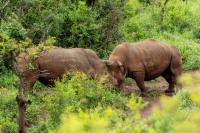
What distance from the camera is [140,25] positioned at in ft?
64.2

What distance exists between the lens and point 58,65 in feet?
43.1

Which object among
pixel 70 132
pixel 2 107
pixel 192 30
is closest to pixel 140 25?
pixel 192 30

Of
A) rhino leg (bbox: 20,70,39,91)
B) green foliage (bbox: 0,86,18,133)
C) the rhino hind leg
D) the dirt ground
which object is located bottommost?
the dirt ground

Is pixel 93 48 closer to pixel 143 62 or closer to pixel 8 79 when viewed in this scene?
pixel 143 62

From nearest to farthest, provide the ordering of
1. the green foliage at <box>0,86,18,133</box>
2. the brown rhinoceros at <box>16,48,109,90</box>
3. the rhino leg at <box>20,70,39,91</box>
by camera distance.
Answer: the green foliage at <box>0,86,18,133</box> → the rhino leg at <box>20,70,39,91</box> → the brown rhinoceros at <box>16,48,109,90</box>

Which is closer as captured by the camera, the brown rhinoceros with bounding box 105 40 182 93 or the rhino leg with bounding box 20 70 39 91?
the rhino leg with bounding box 20 70 39 91

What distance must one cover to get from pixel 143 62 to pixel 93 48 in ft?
8.80

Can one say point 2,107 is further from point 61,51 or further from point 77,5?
point 77,5

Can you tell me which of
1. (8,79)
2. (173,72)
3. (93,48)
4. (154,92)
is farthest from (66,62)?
(93,48)

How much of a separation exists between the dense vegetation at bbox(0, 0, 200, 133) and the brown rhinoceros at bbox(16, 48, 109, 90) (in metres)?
0.40

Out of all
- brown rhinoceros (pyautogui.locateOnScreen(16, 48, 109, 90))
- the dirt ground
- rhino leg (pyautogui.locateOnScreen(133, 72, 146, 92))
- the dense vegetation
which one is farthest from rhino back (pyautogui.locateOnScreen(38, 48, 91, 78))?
the dirt ground

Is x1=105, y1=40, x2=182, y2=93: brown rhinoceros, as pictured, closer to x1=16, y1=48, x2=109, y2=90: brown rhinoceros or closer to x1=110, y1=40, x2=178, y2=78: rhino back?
x1=110, y1=40, x2=178, y2=78: rhino back

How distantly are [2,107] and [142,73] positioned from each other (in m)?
4.24

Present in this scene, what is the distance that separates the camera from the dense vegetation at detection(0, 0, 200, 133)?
5.70 meters
